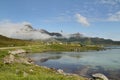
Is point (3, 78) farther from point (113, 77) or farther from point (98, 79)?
Result: point (113, 77)

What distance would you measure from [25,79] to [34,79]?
3.13ft

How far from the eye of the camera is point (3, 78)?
2514cm

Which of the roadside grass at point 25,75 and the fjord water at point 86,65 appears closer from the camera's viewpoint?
the roadside grass at point 25,75

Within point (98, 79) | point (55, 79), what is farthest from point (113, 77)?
point (55, 79)

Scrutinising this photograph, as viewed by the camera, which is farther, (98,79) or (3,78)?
(98,79)

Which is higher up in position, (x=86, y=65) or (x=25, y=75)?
(x=25, y=75)

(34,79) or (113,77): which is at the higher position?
(34,79)

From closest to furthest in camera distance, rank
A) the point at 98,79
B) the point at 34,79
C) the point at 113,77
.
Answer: the point at 34,79 < the point at 98,79 < the point at 113,77

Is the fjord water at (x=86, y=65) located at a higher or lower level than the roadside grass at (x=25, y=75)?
lower

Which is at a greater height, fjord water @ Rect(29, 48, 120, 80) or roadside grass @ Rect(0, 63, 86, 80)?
roadside grass @ Rect(0, 63, 86, 80)

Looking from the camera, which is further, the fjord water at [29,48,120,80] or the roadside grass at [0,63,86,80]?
the fjord water at [29,48,120,80]

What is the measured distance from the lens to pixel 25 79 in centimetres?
2466

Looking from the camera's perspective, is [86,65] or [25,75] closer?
[25,75]

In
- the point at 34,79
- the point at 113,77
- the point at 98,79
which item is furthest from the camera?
the point at 113,77
